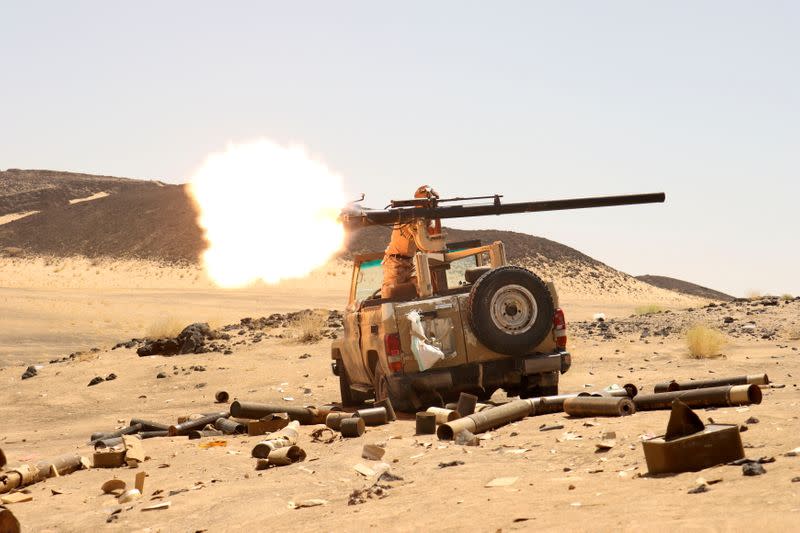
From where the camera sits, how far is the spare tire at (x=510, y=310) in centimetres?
1146

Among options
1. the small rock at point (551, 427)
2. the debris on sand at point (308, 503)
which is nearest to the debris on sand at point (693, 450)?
the debris on sand at point (308, 503)

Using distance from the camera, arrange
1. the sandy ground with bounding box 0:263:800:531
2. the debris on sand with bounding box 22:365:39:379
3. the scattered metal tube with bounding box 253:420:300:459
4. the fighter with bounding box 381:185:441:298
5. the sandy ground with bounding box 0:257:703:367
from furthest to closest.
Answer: the sandy ground with bounding box 0:257:703:367 < the debris on sand with bounding box 22:365:39:379 < the fighter with bounding box 381:185:441:298 < the scattered metal tube with bounding box 253:420:300:459 < the sandy ground with bounding box 0:263:800:531

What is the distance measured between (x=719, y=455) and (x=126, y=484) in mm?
5337

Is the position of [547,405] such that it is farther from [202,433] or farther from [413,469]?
Result: [202,433]

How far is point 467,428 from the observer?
956cm

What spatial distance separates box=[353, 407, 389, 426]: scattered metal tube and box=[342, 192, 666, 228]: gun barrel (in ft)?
8.17

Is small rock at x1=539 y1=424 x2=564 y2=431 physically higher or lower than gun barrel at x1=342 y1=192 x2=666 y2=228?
lower

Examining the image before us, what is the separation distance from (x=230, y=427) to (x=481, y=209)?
449cm

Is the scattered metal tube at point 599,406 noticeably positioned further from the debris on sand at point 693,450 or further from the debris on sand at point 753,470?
the debris on sand at point 753,470

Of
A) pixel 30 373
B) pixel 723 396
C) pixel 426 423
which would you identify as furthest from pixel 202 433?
pixel 30 373

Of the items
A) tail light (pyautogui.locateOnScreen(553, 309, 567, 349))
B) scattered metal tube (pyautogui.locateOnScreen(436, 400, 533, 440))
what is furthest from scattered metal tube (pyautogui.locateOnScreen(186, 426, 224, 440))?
tail light (pyautogui.locateOnScreen(553, 309, 567, 349))

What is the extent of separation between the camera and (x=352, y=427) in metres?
10.8

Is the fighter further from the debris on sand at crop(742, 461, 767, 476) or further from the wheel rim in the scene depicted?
the debris on sand at crop(742, 461, 767, 476)

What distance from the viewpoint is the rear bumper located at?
11.5 m
